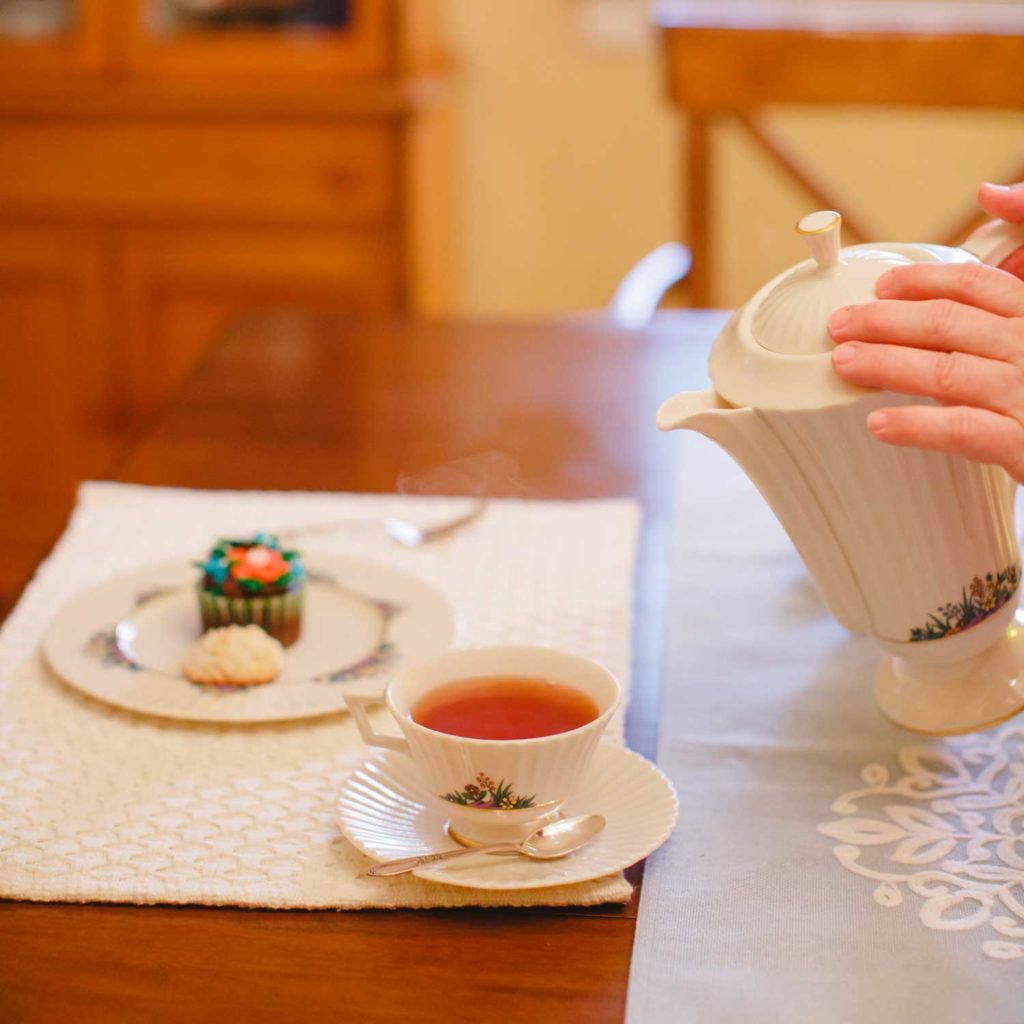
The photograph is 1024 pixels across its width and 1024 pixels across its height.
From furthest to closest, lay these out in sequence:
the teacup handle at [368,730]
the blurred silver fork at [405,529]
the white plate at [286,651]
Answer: the blurred silver fork at [405,529]
the white plate at [286,651]
the teacup handle at [368,730]

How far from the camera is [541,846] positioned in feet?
2.19

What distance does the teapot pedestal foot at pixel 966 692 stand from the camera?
0.76 m

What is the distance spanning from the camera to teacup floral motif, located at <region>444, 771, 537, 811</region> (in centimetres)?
66

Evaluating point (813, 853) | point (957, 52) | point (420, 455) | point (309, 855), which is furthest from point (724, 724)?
point (957, 52)

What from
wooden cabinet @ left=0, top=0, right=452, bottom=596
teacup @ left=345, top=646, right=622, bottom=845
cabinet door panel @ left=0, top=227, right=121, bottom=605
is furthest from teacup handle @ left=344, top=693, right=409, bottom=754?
cabinet door panel @ left=0, top=227, right=121, bottom=605

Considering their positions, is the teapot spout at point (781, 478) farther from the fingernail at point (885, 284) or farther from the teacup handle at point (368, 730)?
the teacup handle at point (368, 730)

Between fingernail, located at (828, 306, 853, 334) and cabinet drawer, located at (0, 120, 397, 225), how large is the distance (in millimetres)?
2235

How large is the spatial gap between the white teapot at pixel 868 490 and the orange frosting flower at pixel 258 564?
30 centimetres

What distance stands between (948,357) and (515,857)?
301 millimetres

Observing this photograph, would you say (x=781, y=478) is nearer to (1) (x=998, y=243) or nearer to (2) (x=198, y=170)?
(1) (x=998, y=243)

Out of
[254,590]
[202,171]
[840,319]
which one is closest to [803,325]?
[840,319]

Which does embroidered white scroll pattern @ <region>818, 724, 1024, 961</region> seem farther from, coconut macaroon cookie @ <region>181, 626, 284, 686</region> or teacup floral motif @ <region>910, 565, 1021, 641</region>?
coconut macaroon cookie @ <region>181, 626, 284, 686</region>

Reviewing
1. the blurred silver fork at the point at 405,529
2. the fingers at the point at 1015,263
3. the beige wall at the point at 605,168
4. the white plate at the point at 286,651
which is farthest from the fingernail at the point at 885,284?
the beige wall at the point at 605,168

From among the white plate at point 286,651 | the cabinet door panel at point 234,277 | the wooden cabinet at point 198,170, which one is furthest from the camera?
the cabinet door panel at point 234,277
